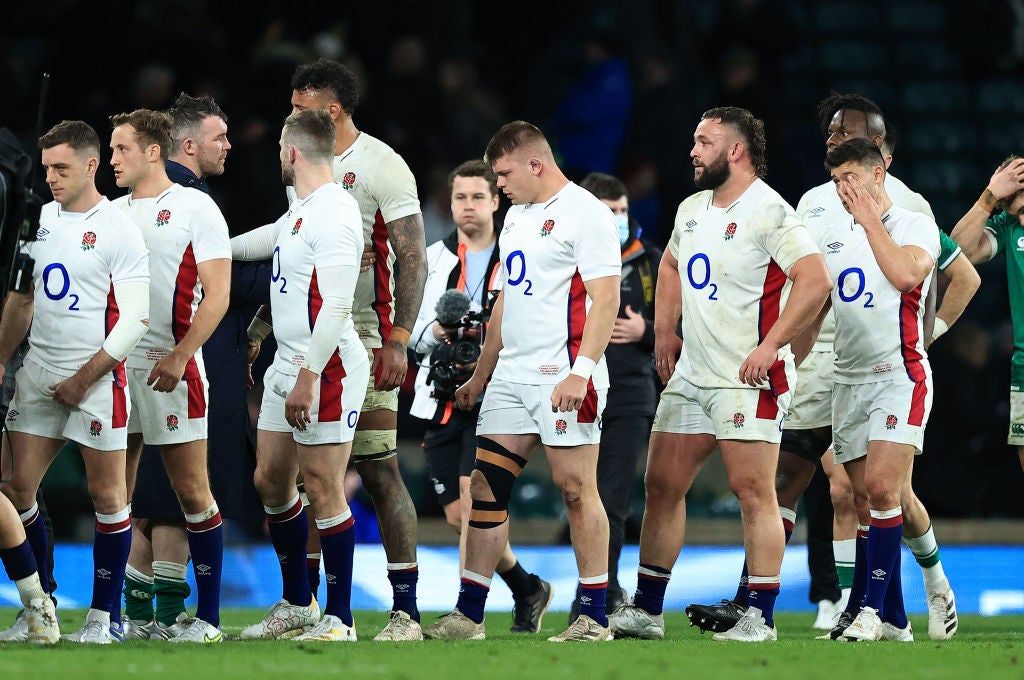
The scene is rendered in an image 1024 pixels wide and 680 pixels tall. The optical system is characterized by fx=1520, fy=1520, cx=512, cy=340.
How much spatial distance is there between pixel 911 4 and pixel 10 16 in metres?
9.66

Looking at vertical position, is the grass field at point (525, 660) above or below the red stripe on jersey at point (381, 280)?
below

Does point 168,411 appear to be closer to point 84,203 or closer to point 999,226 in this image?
point 84,203

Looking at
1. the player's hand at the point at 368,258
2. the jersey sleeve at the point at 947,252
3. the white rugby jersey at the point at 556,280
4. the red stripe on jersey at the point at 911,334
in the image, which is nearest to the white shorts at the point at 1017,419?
the jersey sleeve at the point at 947,252

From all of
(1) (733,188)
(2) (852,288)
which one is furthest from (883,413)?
(1) (733,188)

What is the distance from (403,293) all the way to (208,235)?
3.23ft

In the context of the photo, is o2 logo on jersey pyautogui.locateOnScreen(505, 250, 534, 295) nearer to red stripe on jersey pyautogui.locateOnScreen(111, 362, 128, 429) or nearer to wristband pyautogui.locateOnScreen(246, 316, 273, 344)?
wristband pyautogui.locateOnScreen(246, 316, 273, 344)

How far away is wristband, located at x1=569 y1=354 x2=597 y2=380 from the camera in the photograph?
6.59m

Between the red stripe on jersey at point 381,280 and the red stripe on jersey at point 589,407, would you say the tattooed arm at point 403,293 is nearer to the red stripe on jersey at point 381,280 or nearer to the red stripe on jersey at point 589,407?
the red stripe on jersey at point 381,280

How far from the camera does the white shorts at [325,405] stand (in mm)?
6566

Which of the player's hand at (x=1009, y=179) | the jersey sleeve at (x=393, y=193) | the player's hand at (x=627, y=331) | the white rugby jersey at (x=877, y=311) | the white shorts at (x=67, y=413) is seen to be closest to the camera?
the white shorts at (x=67, y=413)

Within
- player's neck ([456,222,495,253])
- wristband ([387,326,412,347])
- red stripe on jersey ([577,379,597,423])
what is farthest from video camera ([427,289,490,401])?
red stripe on jersey ([577,379,597,423])

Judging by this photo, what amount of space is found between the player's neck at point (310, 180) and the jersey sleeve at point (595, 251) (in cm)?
115

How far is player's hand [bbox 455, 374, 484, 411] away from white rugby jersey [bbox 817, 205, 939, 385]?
5.64 feet

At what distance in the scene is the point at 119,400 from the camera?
660 centimetres
